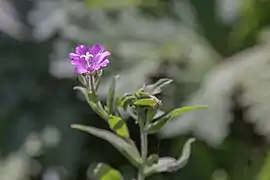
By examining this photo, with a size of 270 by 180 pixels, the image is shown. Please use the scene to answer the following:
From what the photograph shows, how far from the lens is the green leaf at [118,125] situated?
0.74 metres

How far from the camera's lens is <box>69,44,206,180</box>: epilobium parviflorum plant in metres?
0.71

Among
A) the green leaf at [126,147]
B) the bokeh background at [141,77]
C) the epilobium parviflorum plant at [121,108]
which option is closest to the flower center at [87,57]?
the epilobium parviflorum plant at [121,108]

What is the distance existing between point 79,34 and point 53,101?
0.18 metres

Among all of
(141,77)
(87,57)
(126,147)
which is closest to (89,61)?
(87,57)

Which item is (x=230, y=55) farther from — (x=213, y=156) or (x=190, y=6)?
(x=213, y=156)

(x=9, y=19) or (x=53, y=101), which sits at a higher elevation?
(x=9, y=19)

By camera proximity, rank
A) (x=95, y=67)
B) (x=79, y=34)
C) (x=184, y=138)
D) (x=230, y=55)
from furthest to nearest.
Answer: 1. (x=230, y=55)
2. (x=79, y=34)
3. (x=184, y=138)
4. (x=95, y=67)

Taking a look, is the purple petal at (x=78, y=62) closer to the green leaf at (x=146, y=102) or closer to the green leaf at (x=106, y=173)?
the green leaf at (x=146, y=102)

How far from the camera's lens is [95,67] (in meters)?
0.70

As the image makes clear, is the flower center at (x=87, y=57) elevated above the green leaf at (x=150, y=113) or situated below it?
above

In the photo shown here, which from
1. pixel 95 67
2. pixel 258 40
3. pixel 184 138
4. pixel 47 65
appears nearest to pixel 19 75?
pixel 47 65

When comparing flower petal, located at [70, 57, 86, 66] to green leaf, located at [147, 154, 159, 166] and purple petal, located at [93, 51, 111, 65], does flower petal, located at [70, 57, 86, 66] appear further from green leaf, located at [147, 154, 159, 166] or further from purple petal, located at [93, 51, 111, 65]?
green leaf, located at [147, 154, 159, 166]

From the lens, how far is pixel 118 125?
30.3 inches

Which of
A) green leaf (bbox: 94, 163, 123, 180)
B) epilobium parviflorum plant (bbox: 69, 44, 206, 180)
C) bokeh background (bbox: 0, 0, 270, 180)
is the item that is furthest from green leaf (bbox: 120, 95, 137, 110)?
bokeh background (bbox: 0, 0, 270, 180)
